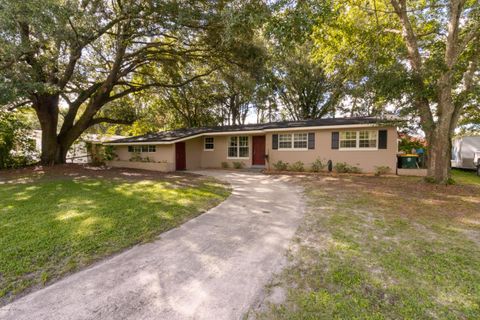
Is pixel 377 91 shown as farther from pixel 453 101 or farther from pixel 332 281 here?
pixel 332 281

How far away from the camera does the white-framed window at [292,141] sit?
1389cm

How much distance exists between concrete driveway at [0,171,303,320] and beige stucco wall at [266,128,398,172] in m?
9.26

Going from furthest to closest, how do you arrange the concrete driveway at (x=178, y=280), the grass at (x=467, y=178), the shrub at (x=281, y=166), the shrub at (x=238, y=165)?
the shrub at (x=238, y=165), the shrub at (x=281, y=166), the grass at (x=467, y=178), the concrete driveway at (x=178, y=280)

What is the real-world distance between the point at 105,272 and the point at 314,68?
24.6m

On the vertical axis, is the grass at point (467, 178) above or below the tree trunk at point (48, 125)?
below

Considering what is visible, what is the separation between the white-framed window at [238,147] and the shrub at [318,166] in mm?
4571

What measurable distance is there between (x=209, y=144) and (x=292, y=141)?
6.27 metres

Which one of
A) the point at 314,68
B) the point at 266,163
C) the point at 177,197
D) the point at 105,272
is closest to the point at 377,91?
the point at 266,163

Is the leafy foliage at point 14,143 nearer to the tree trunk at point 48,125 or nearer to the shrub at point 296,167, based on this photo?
the tree trunk at point 48,125

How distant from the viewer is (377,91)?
9.06 m

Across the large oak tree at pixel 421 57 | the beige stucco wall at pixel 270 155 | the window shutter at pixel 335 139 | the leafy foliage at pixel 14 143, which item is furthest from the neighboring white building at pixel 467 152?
the leafy foliage at pixel 14 143

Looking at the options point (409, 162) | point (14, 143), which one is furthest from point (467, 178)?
point (14, 143)

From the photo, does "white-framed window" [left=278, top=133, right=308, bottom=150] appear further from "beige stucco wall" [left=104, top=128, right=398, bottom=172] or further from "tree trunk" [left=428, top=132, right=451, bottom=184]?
"tree trunk" [left=428, top=132, right=451, bottom=184]

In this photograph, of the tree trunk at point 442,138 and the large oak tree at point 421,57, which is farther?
the tree trunk at point 442,138
